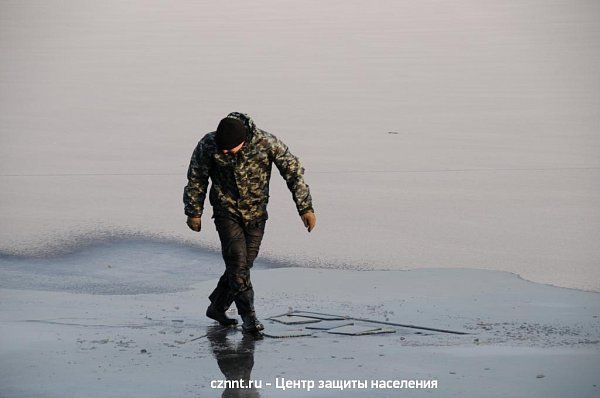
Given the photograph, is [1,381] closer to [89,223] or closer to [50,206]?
[89,223]

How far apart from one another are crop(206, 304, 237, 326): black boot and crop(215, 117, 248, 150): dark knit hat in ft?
3.69

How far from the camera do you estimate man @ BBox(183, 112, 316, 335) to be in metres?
7.98

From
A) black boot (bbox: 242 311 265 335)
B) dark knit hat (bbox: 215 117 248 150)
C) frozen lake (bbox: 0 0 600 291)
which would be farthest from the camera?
frozen lake (bbox: 0 0 600 291)

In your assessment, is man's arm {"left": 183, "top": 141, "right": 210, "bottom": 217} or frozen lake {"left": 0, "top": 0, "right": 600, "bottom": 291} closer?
man's arm {"left": 183, "top": 141, "right": 210, "bottom": 217}

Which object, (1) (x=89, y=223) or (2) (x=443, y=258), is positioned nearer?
(2) (x=443, y=258)

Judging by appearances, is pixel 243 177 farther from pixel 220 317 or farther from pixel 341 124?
pixel 341 124

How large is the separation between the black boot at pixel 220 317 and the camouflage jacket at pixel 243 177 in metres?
0.62

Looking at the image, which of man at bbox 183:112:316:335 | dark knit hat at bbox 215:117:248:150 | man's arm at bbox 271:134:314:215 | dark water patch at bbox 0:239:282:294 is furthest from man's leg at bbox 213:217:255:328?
dark water patch at bbox 0:239:282:294

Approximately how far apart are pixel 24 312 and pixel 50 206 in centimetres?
482

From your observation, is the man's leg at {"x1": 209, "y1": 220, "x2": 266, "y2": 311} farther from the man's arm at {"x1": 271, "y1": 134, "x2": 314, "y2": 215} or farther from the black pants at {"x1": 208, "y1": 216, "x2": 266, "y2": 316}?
the man's arm at {"x1": 271, "y1": 134, "x2": 314, "y2": 215}

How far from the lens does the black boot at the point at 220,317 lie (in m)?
8.30

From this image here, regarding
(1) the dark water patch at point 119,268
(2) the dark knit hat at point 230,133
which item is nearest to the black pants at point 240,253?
(2) the dark knit hat at point 230,133

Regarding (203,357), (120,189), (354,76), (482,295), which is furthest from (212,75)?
(203,357)

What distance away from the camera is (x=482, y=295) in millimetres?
9336
